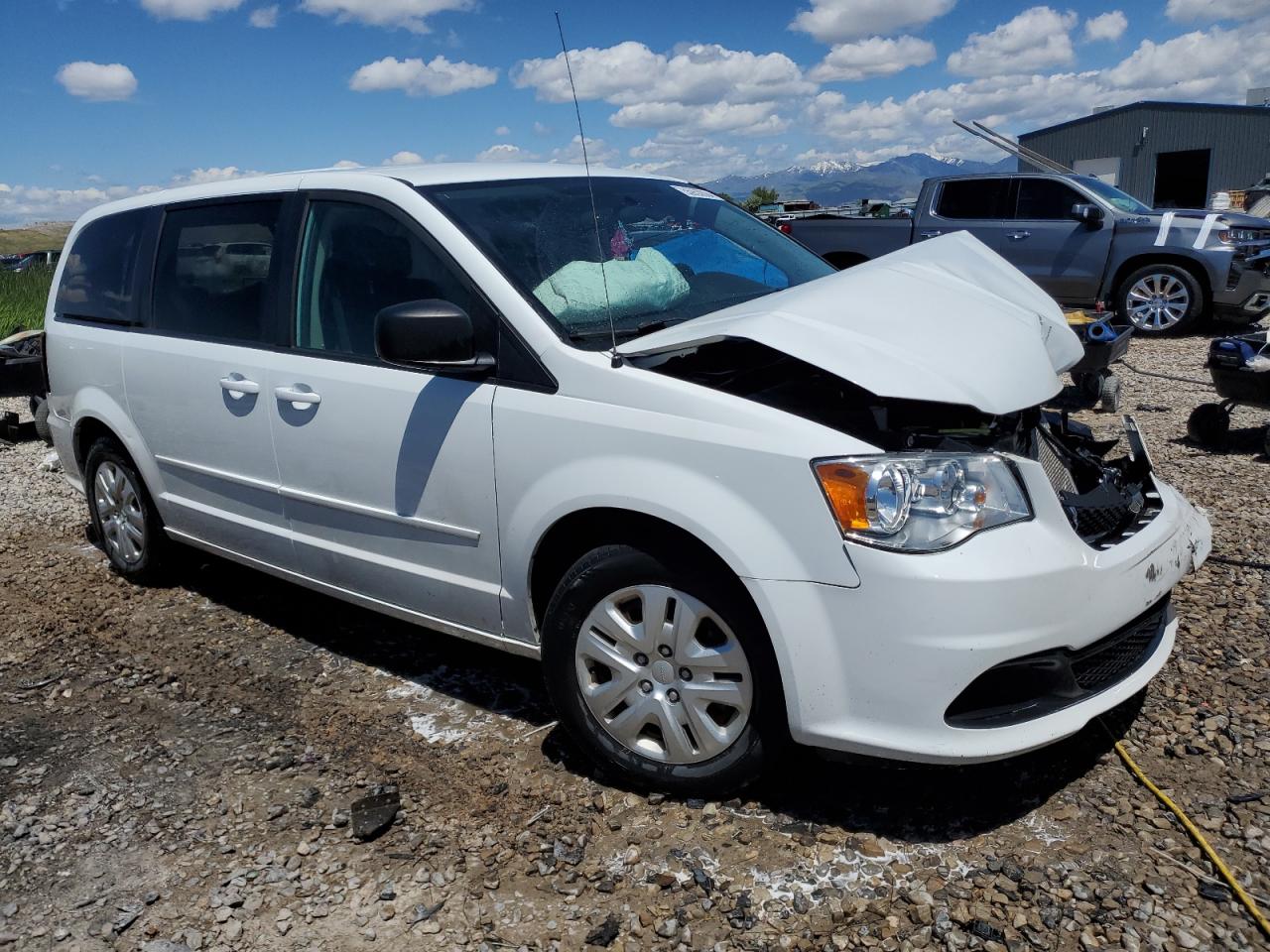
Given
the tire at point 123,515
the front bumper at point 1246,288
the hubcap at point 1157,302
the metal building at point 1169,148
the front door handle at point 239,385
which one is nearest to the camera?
the front door handle at point 239,385

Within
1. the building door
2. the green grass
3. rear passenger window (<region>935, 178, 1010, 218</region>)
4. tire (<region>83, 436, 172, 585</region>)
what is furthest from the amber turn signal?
the building door

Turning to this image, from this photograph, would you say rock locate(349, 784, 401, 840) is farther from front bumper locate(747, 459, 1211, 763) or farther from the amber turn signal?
the amber turn signal

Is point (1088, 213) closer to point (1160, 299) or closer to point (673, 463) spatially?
point (1160, 299)

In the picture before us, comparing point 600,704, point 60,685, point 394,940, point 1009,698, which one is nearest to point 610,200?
point 600,704

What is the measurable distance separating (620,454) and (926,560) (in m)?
0.86

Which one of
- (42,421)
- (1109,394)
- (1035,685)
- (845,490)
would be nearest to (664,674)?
(845,490)

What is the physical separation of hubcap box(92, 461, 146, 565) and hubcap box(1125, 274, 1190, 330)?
10.7 m

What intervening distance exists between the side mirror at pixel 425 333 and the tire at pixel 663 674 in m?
0.74

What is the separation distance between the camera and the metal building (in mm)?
36281

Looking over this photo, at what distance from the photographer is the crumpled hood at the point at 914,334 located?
262cm

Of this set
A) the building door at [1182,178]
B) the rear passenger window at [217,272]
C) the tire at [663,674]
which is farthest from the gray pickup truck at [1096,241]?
the building door at [1182,178]

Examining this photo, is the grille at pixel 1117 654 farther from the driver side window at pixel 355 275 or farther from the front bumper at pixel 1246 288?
the front bumper at pixel 1246 288

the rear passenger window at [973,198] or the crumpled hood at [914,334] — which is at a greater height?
the rear passenger window at [973,198]

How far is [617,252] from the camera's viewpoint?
11.5 ft
